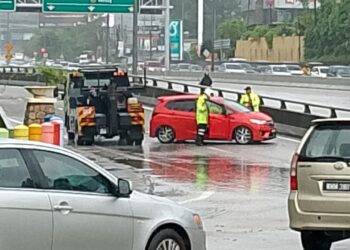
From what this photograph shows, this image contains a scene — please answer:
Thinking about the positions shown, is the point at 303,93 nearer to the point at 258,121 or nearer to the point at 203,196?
the point at 258,121

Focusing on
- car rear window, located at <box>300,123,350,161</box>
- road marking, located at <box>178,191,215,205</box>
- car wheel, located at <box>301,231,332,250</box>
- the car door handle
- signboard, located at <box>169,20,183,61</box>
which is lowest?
road marking, located at <box>178,191,215,205</box>

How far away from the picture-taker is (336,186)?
11078 mm

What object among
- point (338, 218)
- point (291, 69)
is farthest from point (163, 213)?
point (291, 69)

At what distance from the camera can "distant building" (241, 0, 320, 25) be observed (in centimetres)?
13050

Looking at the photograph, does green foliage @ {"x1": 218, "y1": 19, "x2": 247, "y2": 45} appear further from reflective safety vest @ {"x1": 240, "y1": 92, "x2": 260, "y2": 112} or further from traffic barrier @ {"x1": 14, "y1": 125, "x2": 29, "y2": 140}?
traffic barrier @ {"x1": 14, "y1": 125, "x2": 29, "y2": 140}

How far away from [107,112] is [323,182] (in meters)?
19.3

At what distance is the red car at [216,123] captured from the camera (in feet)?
99.7

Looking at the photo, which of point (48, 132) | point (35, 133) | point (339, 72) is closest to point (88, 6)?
point (48, 132)

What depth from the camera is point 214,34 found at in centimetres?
13175

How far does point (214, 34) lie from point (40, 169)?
4869 inches

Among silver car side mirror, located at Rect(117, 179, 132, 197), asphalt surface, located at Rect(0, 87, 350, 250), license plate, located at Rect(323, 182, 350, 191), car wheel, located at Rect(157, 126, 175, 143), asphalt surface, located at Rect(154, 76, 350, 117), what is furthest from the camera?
asphalt surface, located at Rect(154, 76, 350, 117)

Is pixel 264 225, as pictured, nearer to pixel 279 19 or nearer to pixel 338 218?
pixel 338 218

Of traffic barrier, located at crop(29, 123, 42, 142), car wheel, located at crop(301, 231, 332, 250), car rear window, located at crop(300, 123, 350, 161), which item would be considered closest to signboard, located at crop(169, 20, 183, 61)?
traffic barrier, located at crop(29, 123, 42, 142)

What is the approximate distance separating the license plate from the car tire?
6.75 ft
